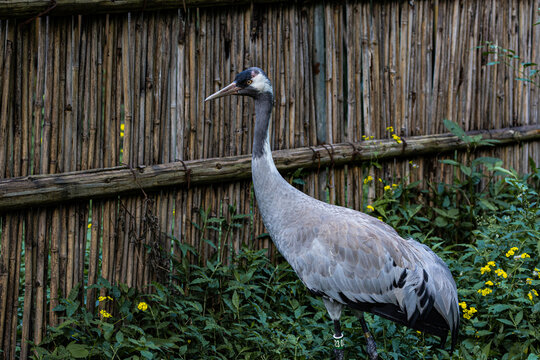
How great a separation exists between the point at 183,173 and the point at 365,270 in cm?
140

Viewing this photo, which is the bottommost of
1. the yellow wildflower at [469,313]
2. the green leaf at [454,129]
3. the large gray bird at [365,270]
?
the yellow wildflower at [469,313]

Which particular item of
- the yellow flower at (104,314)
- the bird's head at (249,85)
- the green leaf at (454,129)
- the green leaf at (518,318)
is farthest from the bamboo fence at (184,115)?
the green leaf at (518,318)

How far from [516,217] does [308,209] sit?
194 cm

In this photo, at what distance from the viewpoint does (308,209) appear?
4.16m

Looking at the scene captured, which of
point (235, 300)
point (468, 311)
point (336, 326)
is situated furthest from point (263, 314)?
point (468, 311)

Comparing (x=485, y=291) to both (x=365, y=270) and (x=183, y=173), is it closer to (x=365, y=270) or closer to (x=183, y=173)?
(x=365, y=270)

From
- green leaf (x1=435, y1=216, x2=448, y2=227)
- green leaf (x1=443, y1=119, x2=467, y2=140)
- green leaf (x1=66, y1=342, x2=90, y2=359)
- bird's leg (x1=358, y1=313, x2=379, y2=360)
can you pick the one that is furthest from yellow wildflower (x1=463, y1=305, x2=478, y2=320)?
green leaf (x1=66, y1=342, x2=90, y2=359)

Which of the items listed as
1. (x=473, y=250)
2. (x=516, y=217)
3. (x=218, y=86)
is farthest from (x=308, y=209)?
(x=516, y=217)

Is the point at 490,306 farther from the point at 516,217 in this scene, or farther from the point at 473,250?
the point at 516,217

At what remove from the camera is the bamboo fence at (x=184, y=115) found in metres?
3.98

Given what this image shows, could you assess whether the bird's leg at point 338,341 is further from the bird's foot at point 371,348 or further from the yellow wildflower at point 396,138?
the yellow wildflower at point 396,138

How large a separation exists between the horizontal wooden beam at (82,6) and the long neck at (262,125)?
0.79 m

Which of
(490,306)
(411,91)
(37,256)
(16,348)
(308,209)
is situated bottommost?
(16,348)

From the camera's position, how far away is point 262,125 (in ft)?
13.9
